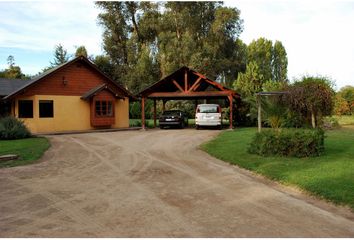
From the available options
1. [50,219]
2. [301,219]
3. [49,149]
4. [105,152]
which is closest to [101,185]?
[50,219]

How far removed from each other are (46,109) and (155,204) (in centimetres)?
1930

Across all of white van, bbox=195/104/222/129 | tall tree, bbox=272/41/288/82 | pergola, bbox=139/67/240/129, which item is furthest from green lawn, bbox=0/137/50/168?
tall tree, bbox=272/41/288/82

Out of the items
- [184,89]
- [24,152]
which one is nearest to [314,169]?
[24,152]

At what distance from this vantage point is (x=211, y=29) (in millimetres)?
41719

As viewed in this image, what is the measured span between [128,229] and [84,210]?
4.24 ft

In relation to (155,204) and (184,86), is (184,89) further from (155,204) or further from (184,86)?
(155,204)

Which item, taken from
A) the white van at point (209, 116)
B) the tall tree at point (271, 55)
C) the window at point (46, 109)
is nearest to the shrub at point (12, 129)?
the window at point (46, 109)

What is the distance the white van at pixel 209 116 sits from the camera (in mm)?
24891

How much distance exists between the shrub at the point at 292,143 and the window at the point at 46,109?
16.5 m

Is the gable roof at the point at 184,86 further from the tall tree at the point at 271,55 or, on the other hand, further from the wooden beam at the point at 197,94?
the tall tree at the point at 271,55

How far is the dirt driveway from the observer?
518 cm

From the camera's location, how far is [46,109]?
939 inches

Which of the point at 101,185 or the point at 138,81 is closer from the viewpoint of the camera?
the point at 101,185

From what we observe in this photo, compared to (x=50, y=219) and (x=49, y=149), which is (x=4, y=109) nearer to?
(x=49, y=149)
